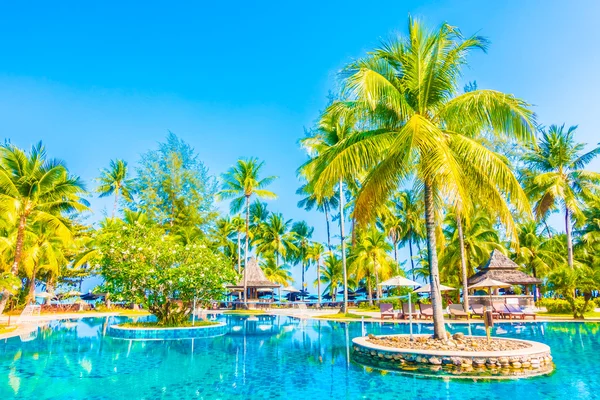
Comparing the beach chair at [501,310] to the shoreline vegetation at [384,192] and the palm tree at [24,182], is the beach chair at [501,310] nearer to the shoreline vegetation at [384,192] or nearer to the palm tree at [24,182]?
the shoreline vegetation at [384,192]

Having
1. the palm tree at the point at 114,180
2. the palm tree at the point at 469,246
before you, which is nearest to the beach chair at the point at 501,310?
the palm tree at the point at 469,246

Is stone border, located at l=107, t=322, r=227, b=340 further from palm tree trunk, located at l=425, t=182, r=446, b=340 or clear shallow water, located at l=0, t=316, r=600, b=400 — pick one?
palm tree trunk, located at l=425, t=182, r=446, b=340

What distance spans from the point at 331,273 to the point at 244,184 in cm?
1318

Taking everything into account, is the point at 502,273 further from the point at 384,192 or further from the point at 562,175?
the point at 384,192

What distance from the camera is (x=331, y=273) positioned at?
36.5 metres

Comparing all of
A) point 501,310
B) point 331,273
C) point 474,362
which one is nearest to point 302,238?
point 331,273

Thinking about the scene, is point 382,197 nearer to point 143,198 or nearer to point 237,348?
point 237,348

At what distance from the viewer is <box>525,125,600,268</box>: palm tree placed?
2234 cm

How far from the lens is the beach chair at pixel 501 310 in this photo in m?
18.7

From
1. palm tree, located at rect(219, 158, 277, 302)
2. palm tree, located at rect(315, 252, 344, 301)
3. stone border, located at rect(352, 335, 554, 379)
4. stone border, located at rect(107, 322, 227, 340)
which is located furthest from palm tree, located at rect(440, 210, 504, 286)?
stone border, located at rect(352, 335, 554, 379)

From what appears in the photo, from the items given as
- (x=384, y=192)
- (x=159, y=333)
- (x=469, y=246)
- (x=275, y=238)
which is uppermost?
(x=275, y=238)

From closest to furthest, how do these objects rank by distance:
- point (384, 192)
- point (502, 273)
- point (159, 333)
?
point (384, 192), point (159, 333), point (502, 273)

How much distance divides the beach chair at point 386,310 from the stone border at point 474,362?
9987 mm

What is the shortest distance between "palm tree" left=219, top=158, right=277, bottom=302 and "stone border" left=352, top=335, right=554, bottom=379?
20.0 metres
